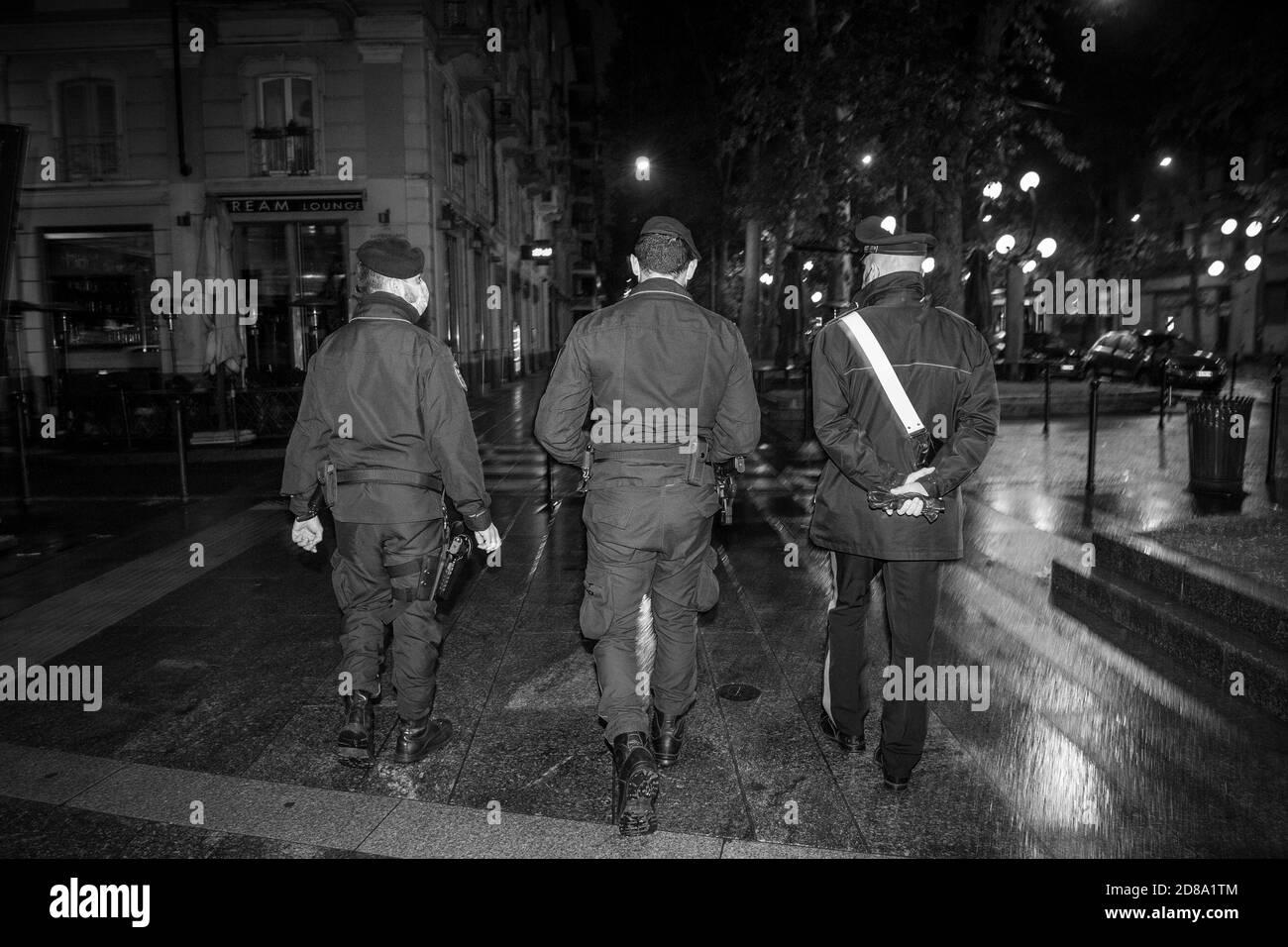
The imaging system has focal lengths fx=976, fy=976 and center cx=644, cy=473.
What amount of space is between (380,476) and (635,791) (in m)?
1.59

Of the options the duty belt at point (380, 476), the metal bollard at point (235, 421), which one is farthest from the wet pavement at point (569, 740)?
the metal bollard at point (235, 421)

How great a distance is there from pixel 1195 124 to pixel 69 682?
41.3 feet

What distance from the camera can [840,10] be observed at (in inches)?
714

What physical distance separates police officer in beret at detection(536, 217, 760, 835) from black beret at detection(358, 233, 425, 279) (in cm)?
82

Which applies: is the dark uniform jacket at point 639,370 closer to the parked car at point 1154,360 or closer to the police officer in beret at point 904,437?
the police officer in beret at point 904,437

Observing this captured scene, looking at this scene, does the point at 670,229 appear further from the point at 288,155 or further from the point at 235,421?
the point at 288,155

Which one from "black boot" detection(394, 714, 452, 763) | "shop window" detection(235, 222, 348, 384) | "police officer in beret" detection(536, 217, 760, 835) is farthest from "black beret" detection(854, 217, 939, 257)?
"shop window" detection(235, 222, 348, 384)

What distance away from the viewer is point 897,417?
12.2ft

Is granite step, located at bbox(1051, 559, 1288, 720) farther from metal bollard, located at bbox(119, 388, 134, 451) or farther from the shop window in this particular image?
the shop window

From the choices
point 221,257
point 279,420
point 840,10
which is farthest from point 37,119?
point 840,10

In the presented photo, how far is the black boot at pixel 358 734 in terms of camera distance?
3.98 m

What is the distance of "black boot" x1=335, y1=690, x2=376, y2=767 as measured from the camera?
13.1 ft

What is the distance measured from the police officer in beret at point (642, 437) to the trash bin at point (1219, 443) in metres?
7.22

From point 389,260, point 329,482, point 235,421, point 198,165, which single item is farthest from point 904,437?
point 198,165
